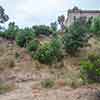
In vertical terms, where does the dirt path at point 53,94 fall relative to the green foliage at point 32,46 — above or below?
below

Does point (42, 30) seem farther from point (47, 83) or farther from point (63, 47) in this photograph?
point (47, 83)

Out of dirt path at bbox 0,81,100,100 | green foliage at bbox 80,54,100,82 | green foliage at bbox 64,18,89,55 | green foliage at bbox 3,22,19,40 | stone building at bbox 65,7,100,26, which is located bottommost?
dirt path at bbox 0,81,100,100

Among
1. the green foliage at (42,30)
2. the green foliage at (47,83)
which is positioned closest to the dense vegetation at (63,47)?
the green foliage at (47,83)

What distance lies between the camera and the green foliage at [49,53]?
14.8 m

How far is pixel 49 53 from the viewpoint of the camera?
14.7m

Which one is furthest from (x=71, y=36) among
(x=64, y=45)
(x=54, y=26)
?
(x=54, y=26)

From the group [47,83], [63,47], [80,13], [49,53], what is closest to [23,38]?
[63,47]

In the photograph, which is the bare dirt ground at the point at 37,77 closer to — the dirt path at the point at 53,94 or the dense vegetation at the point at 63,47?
the dirt path at the point at 53,94

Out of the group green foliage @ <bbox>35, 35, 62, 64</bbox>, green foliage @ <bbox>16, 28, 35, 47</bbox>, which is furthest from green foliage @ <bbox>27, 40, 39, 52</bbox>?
green foliage @ <bbox>16, 28, 35, 47</bbox>

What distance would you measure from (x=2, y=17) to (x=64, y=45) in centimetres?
900

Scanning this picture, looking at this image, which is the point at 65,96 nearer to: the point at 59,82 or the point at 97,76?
the point at 59,82

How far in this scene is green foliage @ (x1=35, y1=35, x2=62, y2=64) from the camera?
14.8 metres

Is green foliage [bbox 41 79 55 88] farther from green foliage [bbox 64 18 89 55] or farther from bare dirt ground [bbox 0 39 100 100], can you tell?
green foliage [bbox 64 18 89 55]

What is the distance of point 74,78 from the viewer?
41.8 ft
